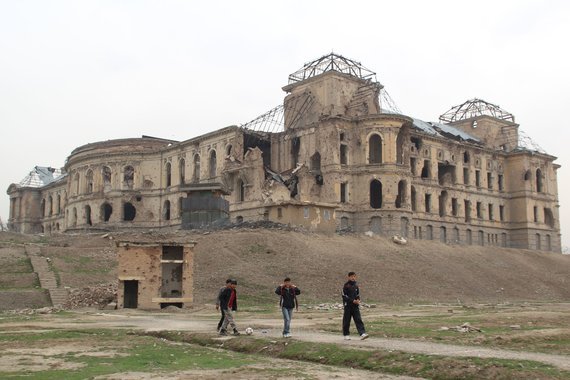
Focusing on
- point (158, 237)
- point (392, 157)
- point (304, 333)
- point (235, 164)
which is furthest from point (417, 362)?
point (235, 164)

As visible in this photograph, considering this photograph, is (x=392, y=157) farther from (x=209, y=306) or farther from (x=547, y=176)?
(x=209, y=306)

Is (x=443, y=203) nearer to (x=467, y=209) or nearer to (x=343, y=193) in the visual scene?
(x=467, y=209)

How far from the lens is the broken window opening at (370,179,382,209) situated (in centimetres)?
7356

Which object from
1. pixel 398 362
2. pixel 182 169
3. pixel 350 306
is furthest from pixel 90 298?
pixel 182 169

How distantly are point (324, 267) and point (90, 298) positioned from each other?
57.9 ft

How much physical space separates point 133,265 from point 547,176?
71426 millimetres

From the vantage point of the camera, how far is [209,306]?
121 feet

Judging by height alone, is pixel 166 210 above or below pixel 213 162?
below

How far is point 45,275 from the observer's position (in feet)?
142

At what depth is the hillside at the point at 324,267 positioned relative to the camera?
4434cm

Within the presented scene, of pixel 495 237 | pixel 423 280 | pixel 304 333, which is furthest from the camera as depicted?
pixel 495 237

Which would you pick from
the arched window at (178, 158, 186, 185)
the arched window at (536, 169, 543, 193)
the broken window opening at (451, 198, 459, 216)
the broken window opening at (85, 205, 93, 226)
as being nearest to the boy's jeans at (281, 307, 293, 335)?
the broken window opening at (451, 198, 459, 216)

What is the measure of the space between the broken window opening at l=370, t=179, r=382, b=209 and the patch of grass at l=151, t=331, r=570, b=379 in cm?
5578

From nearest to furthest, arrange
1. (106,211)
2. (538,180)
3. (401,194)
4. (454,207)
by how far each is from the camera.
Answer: (401,194)
(454,207)
(538,180)
(106,211)
